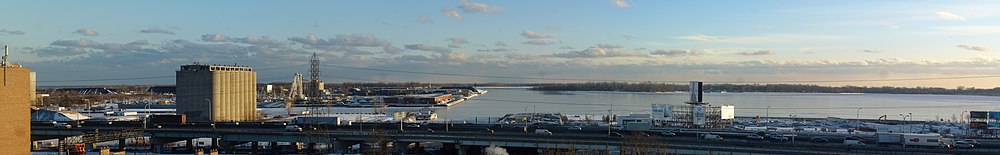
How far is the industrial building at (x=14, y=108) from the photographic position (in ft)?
42.6

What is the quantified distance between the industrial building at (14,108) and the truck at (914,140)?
1990 cm

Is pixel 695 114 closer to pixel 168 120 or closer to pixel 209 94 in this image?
pixel 168 120

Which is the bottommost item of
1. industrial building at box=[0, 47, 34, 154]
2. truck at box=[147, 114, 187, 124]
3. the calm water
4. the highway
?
the calm water

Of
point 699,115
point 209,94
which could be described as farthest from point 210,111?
point 699,115

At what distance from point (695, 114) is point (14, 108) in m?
29.5

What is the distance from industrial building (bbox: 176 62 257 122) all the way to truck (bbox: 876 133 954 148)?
30288mm

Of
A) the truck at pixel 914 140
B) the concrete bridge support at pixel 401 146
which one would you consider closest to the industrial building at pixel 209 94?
the concrete bridge support at pixel 401 146

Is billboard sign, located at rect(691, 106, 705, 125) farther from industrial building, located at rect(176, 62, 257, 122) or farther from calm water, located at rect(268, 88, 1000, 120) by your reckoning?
industrial building, located at rect(176, 62, 257, 122)

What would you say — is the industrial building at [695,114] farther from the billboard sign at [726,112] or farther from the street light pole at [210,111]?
the street light pole at [210,111]

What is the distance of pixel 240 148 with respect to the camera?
24.9 meters

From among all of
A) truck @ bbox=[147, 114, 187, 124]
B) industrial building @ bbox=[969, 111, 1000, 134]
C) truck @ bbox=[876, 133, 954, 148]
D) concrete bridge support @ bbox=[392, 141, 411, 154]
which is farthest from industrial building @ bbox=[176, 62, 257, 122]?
industrial building @ bbox=[969, 111, 1000, 134]

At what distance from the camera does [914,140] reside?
20047mm

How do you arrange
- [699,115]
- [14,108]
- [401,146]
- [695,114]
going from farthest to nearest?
[695,114], [699,115], [401,146], [14,108]

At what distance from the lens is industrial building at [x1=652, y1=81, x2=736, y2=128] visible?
36219 mm
